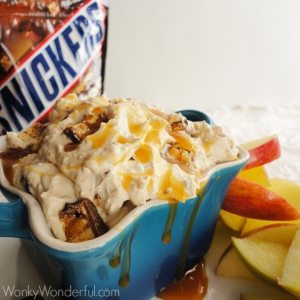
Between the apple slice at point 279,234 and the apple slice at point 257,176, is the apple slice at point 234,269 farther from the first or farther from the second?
the apple slice at point 257,176

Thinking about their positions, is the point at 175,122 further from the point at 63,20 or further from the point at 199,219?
the point at 63,20

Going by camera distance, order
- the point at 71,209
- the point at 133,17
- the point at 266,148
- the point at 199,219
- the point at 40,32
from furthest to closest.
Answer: the point at 133,17 → the point at 40,32 → the point at 266,148 → the point at 199,219 → the point at 71,209

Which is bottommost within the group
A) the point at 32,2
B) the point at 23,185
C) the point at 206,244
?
the point at 206,244

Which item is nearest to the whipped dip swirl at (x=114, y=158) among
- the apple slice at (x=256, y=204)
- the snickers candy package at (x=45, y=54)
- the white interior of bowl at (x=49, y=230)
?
the white interior of bowl at (x=49, y=230)

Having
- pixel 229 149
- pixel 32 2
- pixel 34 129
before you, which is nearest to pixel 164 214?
pixel 229 149

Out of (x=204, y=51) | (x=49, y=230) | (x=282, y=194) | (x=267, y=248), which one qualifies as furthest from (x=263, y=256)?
(x=204, y=51)

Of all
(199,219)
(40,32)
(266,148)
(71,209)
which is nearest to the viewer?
(71,209)

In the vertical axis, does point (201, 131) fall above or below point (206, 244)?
above
